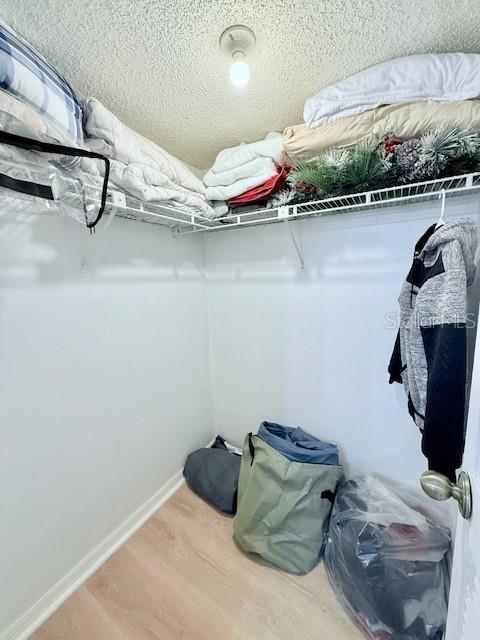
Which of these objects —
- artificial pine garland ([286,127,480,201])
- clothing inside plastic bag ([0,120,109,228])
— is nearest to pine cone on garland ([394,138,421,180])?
artificial pine garland ([286,127,480,201])

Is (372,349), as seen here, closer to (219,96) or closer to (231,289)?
(231,289)

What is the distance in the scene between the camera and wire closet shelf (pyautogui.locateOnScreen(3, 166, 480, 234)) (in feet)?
2.96

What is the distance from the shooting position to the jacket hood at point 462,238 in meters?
0.79

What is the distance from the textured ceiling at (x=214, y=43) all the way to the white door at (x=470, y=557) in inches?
39.1

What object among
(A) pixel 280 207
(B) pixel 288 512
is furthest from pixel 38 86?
(B) pixel 288 512

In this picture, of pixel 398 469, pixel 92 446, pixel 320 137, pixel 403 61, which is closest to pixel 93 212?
pixel 320 137

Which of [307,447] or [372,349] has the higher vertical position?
[372,349]

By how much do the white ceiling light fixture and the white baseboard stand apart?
2040 millimetres

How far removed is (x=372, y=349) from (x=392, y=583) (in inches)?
35.1

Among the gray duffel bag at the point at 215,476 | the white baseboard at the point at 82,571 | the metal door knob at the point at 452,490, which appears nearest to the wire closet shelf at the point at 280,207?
the metal door knob at the point at 452,490

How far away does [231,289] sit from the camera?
1725 millimetres

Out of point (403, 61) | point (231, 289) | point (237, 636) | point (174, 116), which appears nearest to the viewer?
point (403, 61)

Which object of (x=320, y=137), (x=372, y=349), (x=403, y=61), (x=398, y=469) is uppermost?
(x=403, y=61)

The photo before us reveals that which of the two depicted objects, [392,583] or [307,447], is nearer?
[392,583]
